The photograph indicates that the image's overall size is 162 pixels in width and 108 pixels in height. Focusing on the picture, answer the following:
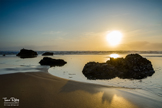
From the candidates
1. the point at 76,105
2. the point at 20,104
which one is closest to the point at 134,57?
the point at 76,105

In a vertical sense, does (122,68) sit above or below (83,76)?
above

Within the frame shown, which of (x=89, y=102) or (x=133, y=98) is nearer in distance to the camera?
(x=89, y=102)

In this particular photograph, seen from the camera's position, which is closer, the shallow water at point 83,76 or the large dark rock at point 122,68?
the shallow water at point 83,76

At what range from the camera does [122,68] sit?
12352 mm

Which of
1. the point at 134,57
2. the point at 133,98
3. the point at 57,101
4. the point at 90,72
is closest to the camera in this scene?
the point at 57,101

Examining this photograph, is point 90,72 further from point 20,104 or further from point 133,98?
point 20,104

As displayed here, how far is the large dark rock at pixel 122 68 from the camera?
34.3ft

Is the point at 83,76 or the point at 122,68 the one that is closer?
the point at 83,76

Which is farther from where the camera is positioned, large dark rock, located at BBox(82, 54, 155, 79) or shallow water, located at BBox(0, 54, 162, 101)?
large dark rock, located at BBox(82, 54, 155, 79)

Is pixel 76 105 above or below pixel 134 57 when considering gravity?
below

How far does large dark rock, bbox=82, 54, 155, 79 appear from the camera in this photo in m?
10.5

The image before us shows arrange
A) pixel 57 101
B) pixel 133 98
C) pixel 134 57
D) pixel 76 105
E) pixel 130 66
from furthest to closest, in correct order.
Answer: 1. pixel 134 57
2. pixel 130 66
3. pixel 133 98
4. pixel 57 101
5. pixel 76 105

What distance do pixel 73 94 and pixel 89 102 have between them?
108 cm

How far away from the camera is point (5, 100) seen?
442 cm
